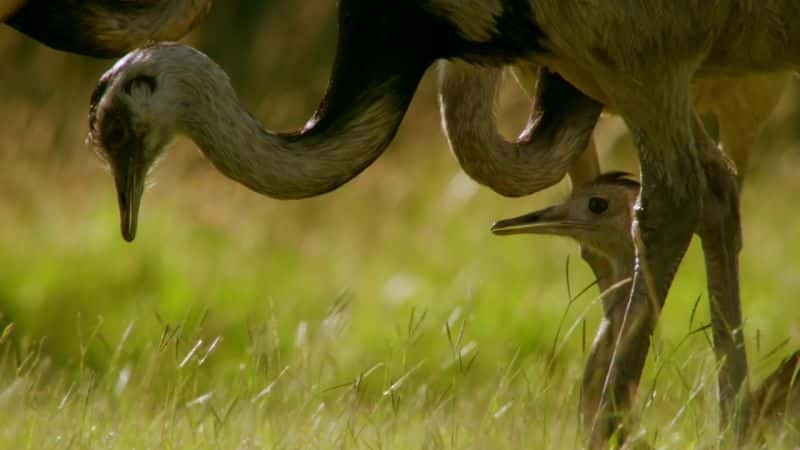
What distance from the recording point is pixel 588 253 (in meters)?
6.45

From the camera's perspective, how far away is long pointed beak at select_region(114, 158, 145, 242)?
5.42m

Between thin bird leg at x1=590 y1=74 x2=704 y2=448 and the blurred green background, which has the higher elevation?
thin bird leg at x1=590 y1=74 x2=704 y2=448

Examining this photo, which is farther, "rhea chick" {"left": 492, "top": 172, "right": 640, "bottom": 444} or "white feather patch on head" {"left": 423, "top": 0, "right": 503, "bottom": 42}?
"rhea chick" {"left": 492, "top": 172, "right": 640, "bottom": 444}

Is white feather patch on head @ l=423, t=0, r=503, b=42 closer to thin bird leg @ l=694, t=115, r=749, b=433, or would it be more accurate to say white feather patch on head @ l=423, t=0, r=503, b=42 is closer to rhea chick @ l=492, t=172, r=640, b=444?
thin bird leg @ l=694, t=115, r=749, b=433

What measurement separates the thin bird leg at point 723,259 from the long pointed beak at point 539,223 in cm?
70

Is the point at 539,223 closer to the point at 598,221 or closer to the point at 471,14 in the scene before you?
Result: the point at 598,221

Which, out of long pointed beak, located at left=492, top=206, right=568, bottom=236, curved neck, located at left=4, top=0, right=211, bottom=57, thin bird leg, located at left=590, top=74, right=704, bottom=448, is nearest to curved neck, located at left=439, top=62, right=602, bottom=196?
long pointed beak, located at left=492, top=206, right=568, bottom=236

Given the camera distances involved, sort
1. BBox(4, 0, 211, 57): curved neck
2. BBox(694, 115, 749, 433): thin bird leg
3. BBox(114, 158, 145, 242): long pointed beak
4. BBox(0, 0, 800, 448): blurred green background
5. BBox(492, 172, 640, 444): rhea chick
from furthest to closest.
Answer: BBox(0, 0, 800, 448): blurred green background → BBox(492, 172, 640, 444): rhea chick → BBox(4, 0, 211, 57): curved neck → BBox(694, 115, 749, 433): thin bird leg → BBox(114, 158, 145, 242): long pointed beak

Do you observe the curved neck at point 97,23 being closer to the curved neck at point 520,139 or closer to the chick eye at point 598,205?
the curved neck at point 520,139

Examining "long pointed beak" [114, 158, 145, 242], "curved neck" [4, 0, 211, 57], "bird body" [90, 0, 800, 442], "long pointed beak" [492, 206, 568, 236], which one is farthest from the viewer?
"long pointed beak" [492, 206, 568, 236]

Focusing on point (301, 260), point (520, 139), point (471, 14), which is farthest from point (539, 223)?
point (301, 260)

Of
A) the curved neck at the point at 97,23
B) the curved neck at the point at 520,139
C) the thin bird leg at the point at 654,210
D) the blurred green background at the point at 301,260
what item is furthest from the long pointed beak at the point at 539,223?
the curved neck at the point at 97,23

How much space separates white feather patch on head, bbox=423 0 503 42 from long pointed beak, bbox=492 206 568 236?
3.12 feet

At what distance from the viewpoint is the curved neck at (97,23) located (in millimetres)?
5770
